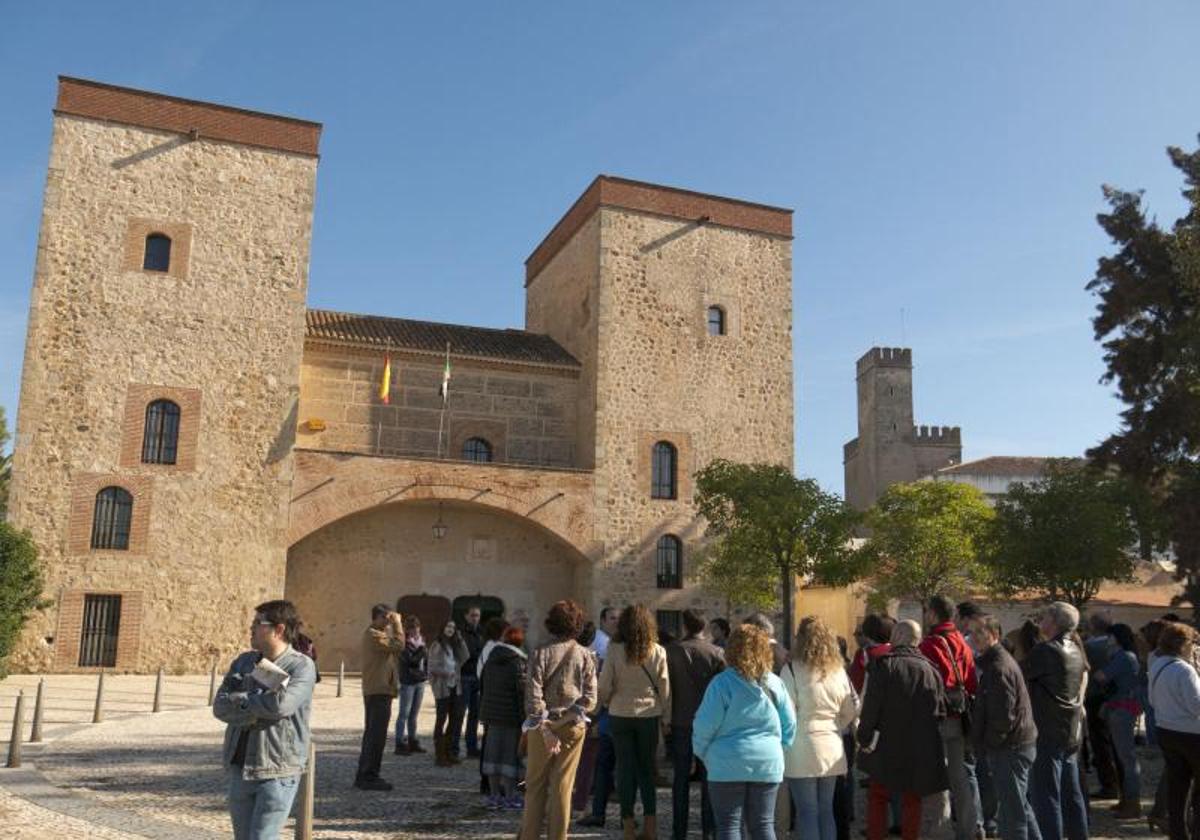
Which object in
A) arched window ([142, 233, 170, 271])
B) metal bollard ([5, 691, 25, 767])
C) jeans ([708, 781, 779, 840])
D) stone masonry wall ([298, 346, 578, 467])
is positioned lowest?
metal bollard ([5, 691, 25, 767])

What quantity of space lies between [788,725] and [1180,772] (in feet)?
10.3

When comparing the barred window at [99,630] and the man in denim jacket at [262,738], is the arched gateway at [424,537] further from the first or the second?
the man in denim jacket at [262,738]

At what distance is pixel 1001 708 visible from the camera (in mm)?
6344

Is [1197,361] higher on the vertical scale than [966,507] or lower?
higher

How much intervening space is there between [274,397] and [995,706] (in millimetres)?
20182

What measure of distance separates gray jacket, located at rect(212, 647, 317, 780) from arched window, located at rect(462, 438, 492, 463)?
873 inches

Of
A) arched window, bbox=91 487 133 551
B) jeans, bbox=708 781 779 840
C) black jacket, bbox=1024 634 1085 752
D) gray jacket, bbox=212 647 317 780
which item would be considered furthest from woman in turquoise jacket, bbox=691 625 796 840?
arched window, bbox=91 487 133 551

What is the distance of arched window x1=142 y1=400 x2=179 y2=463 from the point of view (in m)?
22.6

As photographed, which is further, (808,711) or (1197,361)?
(1197,361)

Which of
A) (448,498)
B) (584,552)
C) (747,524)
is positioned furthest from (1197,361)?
(448,498)

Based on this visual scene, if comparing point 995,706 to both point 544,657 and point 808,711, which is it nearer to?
point 808,711

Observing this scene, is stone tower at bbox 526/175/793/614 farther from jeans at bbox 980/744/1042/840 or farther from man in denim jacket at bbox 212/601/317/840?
man in denim jacket at bbox 212/601/317/840

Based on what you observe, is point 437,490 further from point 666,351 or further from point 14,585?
point 14,585

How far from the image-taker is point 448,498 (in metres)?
24.4
